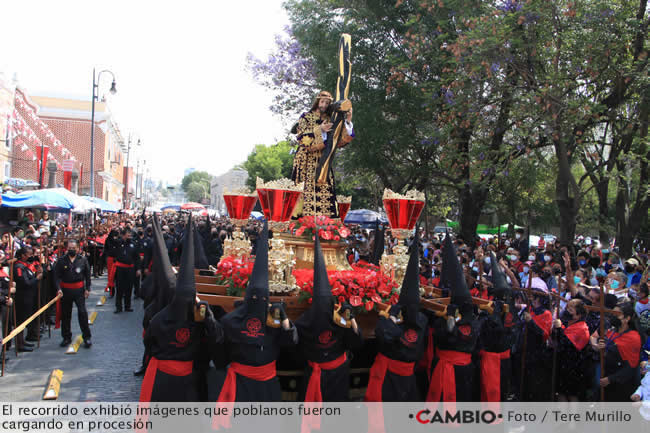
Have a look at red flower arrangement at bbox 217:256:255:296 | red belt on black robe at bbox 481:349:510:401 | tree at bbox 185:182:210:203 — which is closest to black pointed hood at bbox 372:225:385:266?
red flower arrangement at bbox 217:256:255:296

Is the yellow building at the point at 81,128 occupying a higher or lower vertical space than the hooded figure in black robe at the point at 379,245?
higher

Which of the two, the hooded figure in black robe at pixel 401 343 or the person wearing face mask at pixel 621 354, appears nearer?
the person wearing face mask at pixel 621 354

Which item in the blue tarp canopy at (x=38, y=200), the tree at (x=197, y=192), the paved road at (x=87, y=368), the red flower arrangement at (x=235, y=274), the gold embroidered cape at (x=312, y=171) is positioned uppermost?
the tree at (x=197, y=192)

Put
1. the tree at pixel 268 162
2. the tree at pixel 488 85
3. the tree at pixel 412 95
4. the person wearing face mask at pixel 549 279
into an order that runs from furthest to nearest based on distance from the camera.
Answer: the tree at pixel 268 162 < the tree at pixel 412 95 < the tree at pixel 488 85 < the person wearing face mask at pixel 549 279

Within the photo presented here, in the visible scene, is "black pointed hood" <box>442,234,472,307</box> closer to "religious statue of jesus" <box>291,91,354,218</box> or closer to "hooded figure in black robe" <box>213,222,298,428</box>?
"hooded figure in black robe" <box>213,222,298,428</box>

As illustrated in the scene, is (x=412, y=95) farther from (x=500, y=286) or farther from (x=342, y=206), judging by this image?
(x=500, y=286)

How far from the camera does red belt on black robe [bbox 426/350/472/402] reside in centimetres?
566

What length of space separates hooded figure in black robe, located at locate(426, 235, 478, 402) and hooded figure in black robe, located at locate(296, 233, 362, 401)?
40.5 inches

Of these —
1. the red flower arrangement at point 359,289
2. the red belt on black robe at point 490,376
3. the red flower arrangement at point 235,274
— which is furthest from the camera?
the red flower arrangement at point 235,274

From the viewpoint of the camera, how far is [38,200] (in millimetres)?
17266

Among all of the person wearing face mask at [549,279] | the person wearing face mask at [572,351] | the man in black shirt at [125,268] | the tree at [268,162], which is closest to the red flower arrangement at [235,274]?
the person wearing face mask at [572,351]

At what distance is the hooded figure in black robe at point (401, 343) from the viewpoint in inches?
217

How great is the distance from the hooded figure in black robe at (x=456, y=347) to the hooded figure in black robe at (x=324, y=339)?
1029mm

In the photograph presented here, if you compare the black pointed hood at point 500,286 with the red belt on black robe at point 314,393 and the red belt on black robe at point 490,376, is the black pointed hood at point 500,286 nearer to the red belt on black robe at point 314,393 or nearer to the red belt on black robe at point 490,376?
the red belt on black robe at point 490,376
